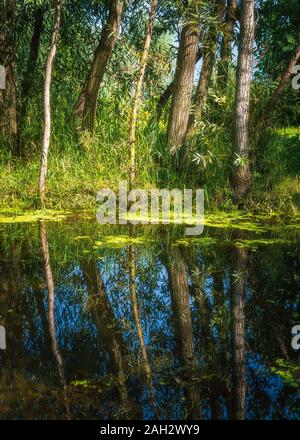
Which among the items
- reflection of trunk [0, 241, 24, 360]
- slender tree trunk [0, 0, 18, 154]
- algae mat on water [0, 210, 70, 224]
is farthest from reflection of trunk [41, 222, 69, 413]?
slender tree trunk [0, 0, 18, 154]

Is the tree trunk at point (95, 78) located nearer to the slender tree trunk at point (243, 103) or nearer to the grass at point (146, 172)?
the grass at point (146, 172)

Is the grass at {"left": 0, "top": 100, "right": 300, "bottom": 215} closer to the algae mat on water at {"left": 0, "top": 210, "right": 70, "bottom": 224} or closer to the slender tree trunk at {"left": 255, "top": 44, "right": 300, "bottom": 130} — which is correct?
the algae mat on water at {"left": 0, "top": 210, "right": 70, "bottom": 224}

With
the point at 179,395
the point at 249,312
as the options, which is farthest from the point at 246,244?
the point at 179,395

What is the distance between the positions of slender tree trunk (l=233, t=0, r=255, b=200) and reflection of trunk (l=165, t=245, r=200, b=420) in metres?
2.45

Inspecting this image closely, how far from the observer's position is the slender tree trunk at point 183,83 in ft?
29.7

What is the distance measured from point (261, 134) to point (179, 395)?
6.14 metres

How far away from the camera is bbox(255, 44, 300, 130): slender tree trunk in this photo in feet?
27.6

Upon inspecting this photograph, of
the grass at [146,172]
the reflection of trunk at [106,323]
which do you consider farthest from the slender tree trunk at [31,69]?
the reflection of trunk at [106,323]

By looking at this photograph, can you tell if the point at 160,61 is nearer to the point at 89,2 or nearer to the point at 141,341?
the point at 89,2

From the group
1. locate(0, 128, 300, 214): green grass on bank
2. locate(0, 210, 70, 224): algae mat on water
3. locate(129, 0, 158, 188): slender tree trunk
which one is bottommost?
locate(0, 210, 70, 224): algae mat on water

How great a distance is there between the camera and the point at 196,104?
9570 mm

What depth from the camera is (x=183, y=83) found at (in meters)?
9.28

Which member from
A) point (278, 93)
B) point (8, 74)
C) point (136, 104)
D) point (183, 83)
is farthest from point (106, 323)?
point (8, 74)

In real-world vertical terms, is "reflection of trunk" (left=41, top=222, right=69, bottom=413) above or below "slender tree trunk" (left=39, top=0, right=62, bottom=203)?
below
